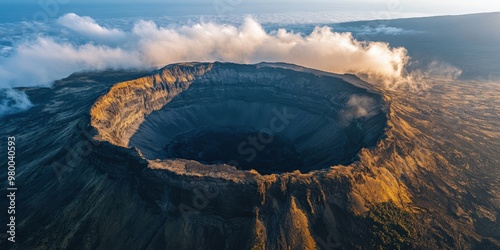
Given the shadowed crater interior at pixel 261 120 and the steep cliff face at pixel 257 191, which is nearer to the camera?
the steep cliff face at pixel 257 191

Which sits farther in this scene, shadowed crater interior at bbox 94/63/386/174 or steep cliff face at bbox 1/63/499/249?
shadowed crater interior at bbox 94/63/386/174

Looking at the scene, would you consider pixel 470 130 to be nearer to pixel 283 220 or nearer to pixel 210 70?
pixel 283 220

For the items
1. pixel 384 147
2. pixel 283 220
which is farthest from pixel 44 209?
pixel 384 147

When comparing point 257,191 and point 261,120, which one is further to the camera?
point 261,120
